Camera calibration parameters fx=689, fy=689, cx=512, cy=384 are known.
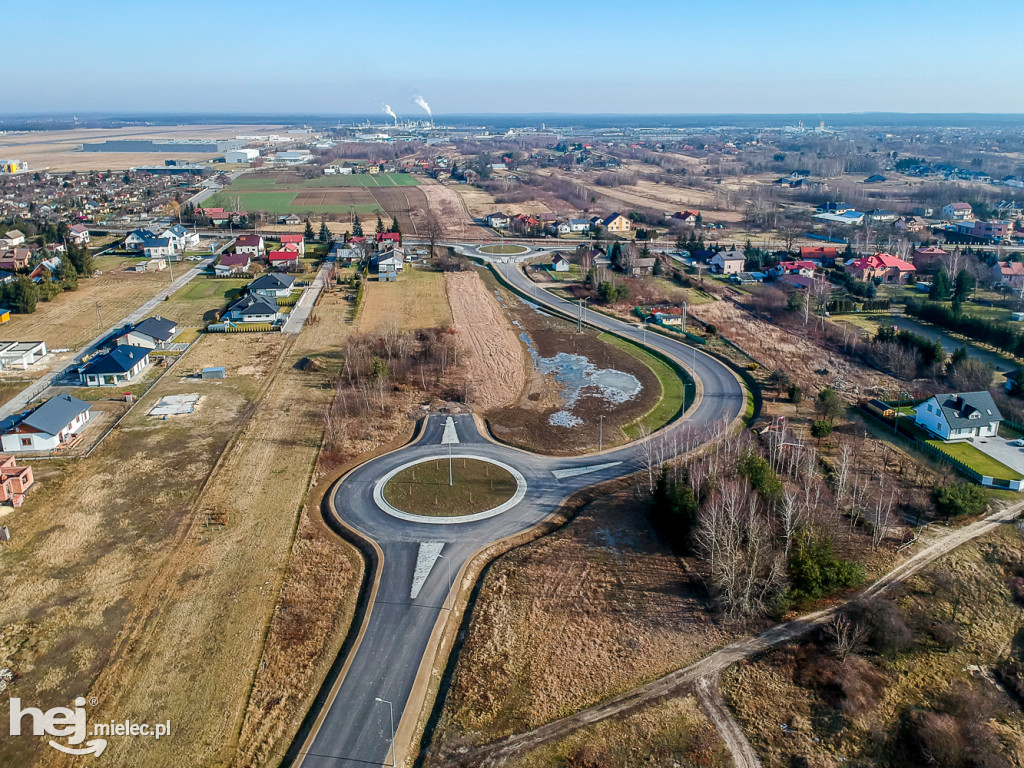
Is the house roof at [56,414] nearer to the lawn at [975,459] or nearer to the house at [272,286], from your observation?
the house at [272,286]

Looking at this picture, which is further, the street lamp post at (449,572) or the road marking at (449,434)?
the road marking at (449,434)

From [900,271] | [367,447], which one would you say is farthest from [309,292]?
[900,271]

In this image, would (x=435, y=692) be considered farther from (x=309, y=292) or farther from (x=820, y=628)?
(x=309, y=292)

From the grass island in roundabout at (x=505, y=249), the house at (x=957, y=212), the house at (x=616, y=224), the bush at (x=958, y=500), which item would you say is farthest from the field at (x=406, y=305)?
the house at (x=957, y=212)

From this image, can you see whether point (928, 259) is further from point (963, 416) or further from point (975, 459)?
point (975, 459)

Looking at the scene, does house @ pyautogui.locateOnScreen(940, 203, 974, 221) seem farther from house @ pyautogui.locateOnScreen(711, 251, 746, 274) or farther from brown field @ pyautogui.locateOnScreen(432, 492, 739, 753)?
brown field @ pyautogui.locateOnScreen(432, 492, 739, 753)

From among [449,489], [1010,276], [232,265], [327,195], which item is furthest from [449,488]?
[327,195]
